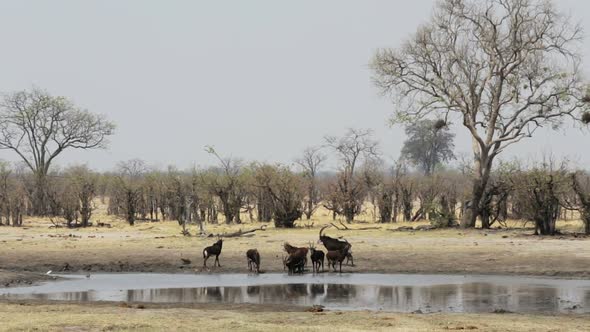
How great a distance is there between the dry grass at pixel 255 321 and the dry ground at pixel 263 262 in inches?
0.7

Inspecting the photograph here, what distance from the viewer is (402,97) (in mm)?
39125

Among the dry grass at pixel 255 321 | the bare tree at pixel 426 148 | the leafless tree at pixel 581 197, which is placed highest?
the bare tree at pixel 426 148

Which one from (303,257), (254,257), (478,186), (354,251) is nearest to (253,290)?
(303,257)

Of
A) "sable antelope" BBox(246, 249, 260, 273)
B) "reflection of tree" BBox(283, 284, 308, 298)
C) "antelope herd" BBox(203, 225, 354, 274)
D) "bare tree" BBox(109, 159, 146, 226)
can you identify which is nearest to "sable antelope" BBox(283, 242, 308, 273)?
"antelope herd" BBox(203, 225, 354, 274)

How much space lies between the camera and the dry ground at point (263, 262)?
13.4m

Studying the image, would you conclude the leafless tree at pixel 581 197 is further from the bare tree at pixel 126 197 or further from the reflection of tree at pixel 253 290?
the bare tree at pixel 126 197

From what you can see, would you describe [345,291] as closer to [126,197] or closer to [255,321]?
[255,321]

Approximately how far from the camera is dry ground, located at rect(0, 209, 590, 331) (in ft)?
44.0

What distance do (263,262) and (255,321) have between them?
11643 mm

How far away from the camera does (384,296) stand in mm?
18109

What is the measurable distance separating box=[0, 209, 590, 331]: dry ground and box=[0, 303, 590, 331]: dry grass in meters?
0.02

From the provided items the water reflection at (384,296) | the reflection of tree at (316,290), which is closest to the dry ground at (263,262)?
the water reflection at (384,296)

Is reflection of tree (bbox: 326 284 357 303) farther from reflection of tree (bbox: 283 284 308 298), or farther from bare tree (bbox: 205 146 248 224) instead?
bare tree (bbox: 205 146 248 224)

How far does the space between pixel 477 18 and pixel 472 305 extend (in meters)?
23.3
